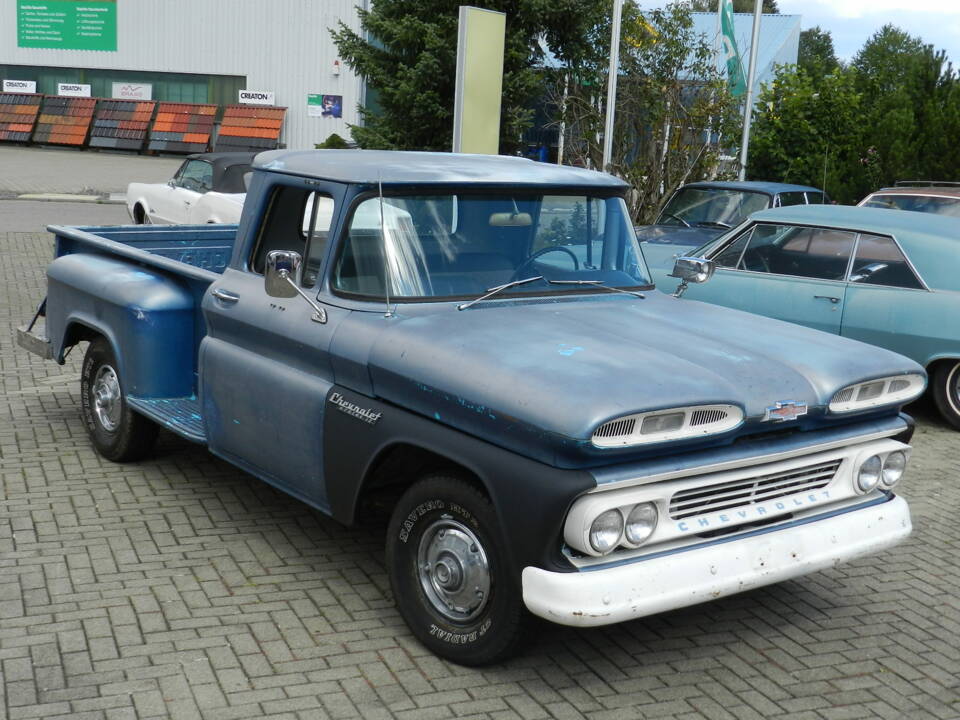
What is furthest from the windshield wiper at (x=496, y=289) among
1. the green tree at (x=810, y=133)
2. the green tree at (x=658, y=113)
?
the green tree at (x=810, y=133)

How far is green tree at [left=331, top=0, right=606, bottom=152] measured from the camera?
18.3 m

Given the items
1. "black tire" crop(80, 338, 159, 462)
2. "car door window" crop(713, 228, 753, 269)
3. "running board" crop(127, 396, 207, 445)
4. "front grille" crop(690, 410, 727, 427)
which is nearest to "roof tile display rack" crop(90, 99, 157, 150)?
"car door window" crop(713, 228, 753, 269)

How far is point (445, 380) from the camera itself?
4117 millimetres

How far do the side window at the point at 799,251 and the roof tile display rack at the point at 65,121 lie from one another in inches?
1234

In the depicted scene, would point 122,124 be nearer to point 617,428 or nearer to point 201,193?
point 201,193

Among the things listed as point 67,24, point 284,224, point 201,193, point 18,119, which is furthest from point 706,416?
point 67,24

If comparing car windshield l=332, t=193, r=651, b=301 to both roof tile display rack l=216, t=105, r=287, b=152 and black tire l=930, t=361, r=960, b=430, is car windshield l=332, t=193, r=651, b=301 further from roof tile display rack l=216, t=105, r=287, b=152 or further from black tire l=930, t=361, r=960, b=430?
roof tile display rack l=216, t=105, r=287, b=152

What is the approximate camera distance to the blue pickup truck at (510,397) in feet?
12.5

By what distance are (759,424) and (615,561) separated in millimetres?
760

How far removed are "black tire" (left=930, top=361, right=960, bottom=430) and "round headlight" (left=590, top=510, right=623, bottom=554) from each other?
17.8 feet

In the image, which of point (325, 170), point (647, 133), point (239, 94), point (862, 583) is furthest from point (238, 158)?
point (239, 94)

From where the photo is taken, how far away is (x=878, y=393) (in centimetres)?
461

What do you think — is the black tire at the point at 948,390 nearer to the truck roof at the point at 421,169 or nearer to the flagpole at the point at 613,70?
the truck roof at the point at 421,169

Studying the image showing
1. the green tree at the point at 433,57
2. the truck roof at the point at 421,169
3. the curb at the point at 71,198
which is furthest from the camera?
the curb at the point at 71,198
